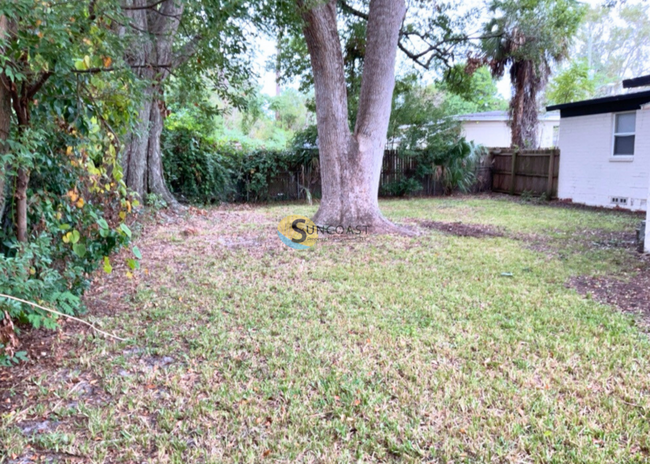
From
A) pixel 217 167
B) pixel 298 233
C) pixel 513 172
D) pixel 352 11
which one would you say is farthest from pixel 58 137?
pixel 513 172

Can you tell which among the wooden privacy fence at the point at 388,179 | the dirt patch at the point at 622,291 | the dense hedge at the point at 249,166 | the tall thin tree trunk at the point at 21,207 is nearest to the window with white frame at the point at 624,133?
the dense hedge at the point at 249,166

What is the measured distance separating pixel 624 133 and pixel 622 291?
330 inches

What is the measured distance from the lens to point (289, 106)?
106 ft

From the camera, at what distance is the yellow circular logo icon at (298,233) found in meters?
6.41

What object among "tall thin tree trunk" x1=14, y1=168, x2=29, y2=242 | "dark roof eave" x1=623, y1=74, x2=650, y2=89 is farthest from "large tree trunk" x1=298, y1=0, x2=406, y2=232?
"tall thin tree trunk" x1=14, y1=168, x2=29, y2=242

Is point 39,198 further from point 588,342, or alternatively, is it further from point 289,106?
point 289,106

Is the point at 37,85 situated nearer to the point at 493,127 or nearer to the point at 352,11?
the point at 352,11

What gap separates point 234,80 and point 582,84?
18344 mm

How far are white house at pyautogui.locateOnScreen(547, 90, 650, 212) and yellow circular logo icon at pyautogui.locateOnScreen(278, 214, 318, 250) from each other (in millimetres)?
8101

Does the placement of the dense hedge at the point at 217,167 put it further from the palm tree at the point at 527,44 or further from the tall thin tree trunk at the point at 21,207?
the tall thin tree trunk at the point at 21,207

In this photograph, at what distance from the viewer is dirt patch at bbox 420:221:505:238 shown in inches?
284

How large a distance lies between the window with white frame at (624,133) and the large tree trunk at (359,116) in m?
6.95

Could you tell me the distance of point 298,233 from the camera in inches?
279

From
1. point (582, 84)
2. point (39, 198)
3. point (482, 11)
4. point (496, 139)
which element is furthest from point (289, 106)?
point (39, 198)
